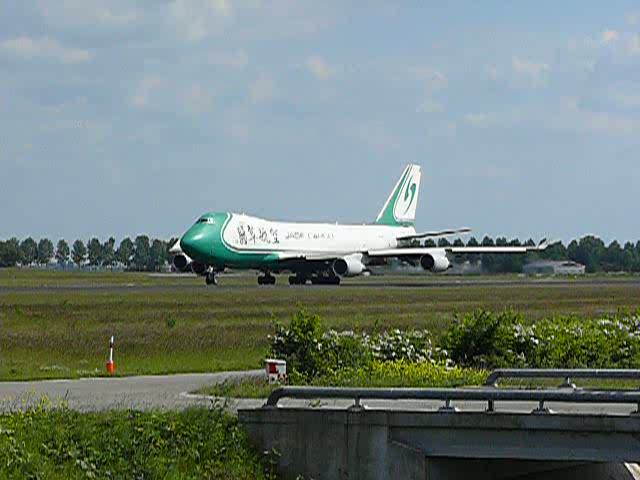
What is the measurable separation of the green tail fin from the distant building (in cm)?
2605

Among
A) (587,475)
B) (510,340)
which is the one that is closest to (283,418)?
(587,475)

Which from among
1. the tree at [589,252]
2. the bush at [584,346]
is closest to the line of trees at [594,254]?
the tree at [589,252]

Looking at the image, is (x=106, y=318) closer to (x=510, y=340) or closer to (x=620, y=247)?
(x=510, y=340)

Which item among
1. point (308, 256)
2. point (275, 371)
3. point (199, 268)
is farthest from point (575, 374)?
point (199, 268)

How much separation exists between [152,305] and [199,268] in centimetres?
2749

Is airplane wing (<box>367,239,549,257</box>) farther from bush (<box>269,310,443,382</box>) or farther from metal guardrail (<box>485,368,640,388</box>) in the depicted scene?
metal guardrail (<box>485,368,640,388</box>)

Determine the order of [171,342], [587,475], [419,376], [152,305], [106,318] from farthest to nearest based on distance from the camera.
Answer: [152,305]
[106,318]
[171,342]
[419,376]
[587,475]

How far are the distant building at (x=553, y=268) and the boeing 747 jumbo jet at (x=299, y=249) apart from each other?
114 ft

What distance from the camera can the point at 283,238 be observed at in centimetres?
8175

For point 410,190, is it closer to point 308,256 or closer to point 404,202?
point 404,202

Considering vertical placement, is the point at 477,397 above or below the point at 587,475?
above

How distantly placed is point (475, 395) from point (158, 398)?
6962 mm

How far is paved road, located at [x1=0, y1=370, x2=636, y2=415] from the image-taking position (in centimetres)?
1636

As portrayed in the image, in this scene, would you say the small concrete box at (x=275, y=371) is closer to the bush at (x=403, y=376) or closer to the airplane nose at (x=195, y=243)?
the bush at (x=403, y=376)
